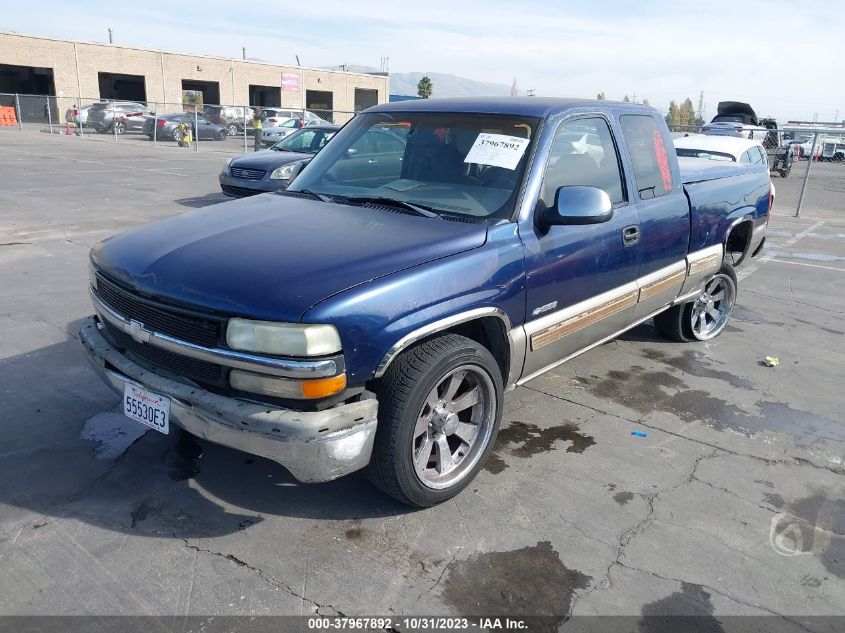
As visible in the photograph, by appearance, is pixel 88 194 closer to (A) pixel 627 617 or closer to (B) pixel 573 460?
(B) pixel 573 460

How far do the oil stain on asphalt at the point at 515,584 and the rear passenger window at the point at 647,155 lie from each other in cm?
260

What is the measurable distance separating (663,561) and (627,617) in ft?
1.49

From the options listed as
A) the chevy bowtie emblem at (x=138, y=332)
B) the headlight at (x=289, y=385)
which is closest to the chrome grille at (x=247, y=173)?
the chevy bowtie emblem at (x=138, y=332)

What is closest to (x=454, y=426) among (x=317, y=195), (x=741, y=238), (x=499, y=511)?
(x=499, y=511)

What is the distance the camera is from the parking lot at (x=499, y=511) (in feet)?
9.30

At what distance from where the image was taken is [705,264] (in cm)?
545

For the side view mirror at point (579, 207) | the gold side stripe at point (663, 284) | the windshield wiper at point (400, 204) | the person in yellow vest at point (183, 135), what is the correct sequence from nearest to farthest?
the side view mirror at point (579, 207), the windshield wiper at point (400, 204), the gold side stripe at point (663, 284), the person in yellow vest at point (183, 135)

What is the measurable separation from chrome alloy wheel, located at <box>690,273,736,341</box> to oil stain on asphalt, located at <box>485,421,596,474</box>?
90.7 inches

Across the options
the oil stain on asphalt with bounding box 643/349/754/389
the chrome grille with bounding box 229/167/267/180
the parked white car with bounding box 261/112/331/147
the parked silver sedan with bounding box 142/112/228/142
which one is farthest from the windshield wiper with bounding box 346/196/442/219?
the parked silver sedan with bounding box 142/112/228/142

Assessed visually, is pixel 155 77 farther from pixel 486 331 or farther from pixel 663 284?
pixel 486 331

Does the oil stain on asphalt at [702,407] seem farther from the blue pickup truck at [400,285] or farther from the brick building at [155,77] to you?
the brick building at [155,77]

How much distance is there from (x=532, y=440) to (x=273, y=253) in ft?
6.58

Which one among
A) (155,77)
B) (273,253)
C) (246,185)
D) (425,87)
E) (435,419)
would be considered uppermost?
(425,87)

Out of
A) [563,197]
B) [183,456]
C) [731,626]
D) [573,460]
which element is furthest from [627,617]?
[183,456]
